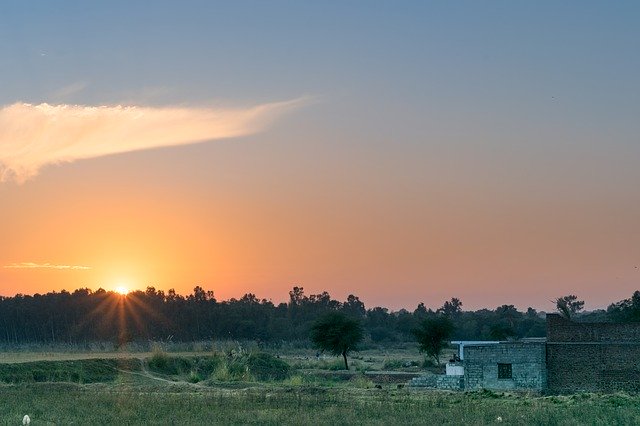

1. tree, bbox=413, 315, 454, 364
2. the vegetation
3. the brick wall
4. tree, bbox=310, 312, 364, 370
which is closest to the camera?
the brick wall

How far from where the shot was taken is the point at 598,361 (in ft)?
163

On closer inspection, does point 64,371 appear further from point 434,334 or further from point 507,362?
point 434,334

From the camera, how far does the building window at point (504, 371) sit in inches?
2010

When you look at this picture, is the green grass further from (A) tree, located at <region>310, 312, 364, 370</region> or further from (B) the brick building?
(B) the brick building

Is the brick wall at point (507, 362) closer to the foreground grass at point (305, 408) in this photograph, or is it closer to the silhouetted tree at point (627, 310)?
the foreground grass at point (305, 408)

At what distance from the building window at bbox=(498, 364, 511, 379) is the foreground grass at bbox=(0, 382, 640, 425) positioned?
536 centimetres

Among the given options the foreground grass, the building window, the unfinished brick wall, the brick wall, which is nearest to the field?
the foreground grass

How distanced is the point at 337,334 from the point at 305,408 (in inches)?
1845

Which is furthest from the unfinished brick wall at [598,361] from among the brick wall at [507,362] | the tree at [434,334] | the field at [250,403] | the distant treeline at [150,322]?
the distant treeline at [150,322]

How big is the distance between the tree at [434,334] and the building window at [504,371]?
107ft

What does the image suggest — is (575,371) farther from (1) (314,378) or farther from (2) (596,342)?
(1) (314,378)

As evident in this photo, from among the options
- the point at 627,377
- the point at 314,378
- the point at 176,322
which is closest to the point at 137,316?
the point at 176,322

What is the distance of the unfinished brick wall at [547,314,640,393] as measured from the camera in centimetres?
4926

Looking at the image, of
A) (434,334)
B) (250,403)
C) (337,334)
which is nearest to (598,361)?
(250,403)
